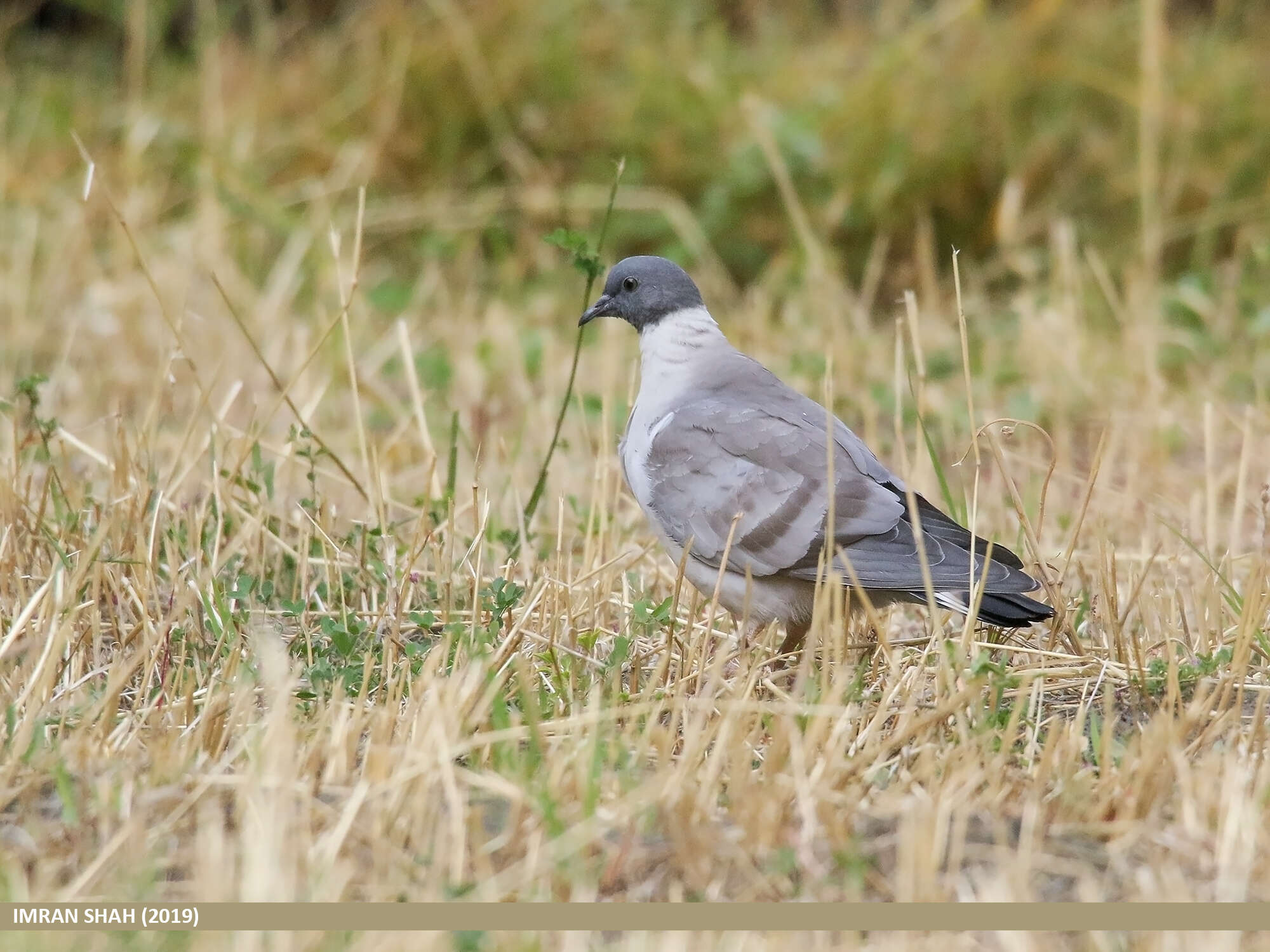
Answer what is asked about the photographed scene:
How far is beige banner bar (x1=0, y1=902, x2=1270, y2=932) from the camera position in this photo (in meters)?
Answer: 2.09

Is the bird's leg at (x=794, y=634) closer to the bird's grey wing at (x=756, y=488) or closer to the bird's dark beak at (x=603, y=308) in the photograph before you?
the bird's grey wing at (x=756, y=488)

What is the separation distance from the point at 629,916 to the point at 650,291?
1.93 meters

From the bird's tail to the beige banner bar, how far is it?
0.84 meters

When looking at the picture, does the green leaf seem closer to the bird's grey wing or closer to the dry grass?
the bird's grey wing

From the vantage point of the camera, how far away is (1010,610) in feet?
9.72

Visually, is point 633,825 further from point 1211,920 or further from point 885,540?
point 885,540

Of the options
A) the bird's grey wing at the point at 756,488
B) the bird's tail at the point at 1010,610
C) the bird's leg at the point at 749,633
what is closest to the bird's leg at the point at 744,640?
the bird's leg at the point at 749,633

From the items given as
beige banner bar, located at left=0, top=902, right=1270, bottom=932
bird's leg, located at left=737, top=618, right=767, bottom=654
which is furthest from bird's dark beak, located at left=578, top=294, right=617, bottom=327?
beige banner bar, located at left=0, top=902, right=1270, bottom=932

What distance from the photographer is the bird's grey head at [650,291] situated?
3744 millimetres

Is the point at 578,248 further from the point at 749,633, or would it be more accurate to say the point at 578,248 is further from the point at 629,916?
the point at 629,916

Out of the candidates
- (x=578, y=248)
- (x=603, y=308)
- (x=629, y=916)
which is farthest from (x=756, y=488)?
(x=629, y=916)

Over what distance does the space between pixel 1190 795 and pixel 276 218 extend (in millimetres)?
5121

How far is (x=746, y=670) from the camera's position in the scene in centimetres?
306

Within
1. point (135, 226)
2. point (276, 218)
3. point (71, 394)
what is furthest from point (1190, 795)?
point (135, 226)
